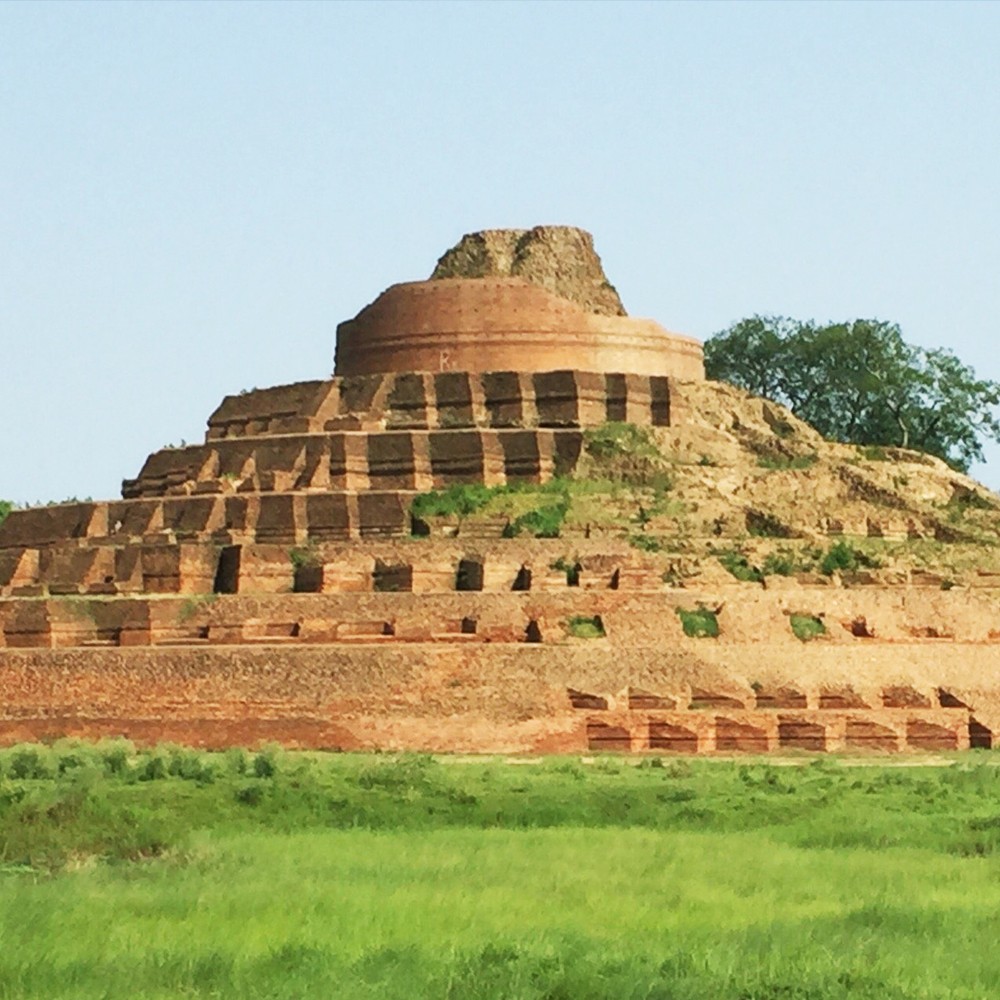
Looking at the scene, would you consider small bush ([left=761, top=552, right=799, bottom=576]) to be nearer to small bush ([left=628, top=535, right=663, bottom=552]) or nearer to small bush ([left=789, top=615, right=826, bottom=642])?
small bush ([left=789, top=615, right=826, bottom=642])

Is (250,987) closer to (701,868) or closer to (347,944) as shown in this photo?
(347,944)

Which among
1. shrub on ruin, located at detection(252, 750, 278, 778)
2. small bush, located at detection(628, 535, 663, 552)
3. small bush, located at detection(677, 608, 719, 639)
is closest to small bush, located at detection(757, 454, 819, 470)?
small bush, located at detection(628, 535, 663, 552)

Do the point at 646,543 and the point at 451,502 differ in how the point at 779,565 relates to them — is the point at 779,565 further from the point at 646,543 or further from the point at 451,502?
the point at 451,502

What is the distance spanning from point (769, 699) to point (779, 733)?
2.57ft

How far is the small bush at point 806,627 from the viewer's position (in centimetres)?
3853

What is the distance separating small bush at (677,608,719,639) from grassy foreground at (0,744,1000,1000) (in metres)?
4.06

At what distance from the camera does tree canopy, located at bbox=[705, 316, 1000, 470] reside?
58.1 m

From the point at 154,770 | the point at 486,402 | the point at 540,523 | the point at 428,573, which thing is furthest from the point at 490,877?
the point at 486,402

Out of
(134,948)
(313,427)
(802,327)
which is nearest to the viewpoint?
(134,948)

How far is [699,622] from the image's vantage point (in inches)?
1495

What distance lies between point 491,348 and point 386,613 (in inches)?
379

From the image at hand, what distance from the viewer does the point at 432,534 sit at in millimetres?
41875

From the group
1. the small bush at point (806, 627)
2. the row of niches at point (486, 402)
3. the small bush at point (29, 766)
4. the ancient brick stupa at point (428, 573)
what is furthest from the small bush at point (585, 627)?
the small bush at point (29, 766)

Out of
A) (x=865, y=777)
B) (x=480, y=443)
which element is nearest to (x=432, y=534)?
(x=480, y=443)
